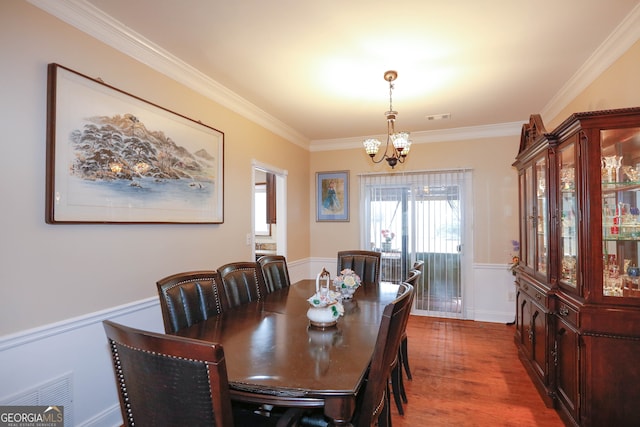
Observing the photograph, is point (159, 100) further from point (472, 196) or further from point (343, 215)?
point (472, 196)

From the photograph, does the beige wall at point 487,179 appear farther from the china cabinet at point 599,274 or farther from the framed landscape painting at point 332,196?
the china cabinet at point 599,274

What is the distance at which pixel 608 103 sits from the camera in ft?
8.15

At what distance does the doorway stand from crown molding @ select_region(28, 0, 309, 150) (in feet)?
3.93

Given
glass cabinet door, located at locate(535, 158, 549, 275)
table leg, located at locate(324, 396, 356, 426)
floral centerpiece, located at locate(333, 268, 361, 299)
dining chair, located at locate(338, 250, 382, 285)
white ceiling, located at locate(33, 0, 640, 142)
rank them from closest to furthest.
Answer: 1. table leg, located at locate(324, 396, 356, 426)
2. white ceiling, located at locate(33, 0, 640, 142)
3. floral centerpiece, located at locate(333, 268, 361, 299)
4. glass cabinet door, located at locate(535, 158, 549, 275)
5. dining chair, located at locate(338, 250, 382, 285)

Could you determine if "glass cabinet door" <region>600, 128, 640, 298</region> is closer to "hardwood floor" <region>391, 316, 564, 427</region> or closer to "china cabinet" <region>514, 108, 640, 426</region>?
"china cabinet" <region>514, 108, 640, 426</region>

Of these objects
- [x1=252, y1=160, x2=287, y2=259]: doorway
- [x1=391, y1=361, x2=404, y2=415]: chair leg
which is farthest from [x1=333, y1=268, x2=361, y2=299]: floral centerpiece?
[x1=252, y1=160, x2=287, y2=259]: doorway

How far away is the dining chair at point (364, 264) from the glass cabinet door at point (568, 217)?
1608 mm

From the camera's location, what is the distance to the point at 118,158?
7.20ft

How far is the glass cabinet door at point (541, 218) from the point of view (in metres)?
2.64

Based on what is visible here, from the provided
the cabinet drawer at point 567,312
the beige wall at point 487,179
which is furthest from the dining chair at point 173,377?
the beige wall at point 487,179

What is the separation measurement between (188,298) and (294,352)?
32.4 inches

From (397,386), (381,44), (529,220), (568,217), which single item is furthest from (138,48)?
(529,220)

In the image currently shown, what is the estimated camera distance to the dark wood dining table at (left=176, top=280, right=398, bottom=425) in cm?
123

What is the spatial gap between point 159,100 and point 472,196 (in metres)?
4.04
